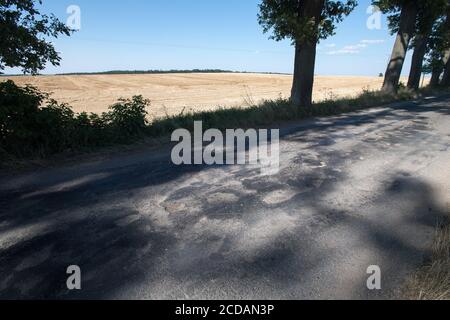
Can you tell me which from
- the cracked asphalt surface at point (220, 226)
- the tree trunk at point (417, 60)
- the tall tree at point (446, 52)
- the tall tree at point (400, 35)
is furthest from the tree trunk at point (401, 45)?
the cracked asphalt surface at point (220, 226)

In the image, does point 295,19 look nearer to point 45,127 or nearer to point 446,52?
point 45,127

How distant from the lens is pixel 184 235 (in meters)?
3.45

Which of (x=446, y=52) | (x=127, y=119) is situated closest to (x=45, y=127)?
(x=127, y=119)

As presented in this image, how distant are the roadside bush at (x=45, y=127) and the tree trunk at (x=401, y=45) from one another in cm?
1582

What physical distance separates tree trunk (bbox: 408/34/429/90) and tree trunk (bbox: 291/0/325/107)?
12.0 meters

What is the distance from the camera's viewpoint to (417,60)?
19.9 meters

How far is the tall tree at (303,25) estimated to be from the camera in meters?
11.0

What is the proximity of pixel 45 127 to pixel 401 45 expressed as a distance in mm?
18632

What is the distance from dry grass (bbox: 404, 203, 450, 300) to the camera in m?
Result: 2.49

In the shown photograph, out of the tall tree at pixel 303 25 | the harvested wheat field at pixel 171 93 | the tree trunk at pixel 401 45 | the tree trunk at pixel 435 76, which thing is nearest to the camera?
the tall tree at pixel 303 25

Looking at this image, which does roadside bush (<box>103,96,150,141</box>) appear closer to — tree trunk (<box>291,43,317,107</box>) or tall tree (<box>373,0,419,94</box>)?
tree trunk (<box>291,43,317,107</box>)

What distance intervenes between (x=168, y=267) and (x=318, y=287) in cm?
139

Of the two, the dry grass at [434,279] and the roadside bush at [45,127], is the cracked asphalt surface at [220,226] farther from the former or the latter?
the roadside bush at [45,127]

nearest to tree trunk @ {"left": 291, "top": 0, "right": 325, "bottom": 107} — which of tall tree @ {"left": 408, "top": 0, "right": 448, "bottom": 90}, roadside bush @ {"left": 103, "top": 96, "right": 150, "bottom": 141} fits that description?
roadside bush @ {"left": 103, "top": 96, "right": 150, "bottom": 141}
